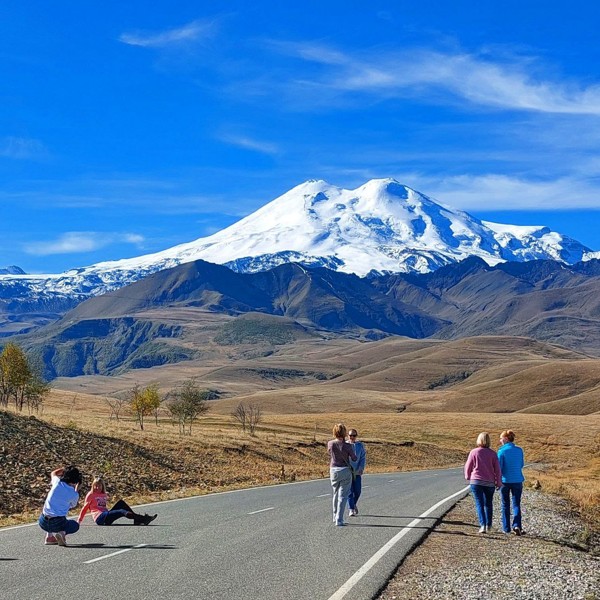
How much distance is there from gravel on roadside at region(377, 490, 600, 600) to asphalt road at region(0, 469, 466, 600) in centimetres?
47

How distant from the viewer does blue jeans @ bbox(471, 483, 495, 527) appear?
17.4 meters

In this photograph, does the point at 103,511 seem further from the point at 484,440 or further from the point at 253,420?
the point at 253,420

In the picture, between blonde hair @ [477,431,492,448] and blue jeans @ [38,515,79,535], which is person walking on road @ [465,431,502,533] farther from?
blue jeans @ [38,515,79,535]

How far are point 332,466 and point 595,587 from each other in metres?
7.12

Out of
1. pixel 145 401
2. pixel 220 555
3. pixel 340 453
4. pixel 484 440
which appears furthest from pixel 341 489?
pixel 145 401

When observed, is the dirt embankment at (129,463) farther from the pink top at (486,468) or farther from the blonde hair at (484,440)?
the blonde hair at (484,440)

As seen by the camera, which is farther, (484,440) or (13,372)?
(13,372)

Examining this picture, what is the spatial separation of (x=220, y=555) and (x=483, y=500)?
627 cm

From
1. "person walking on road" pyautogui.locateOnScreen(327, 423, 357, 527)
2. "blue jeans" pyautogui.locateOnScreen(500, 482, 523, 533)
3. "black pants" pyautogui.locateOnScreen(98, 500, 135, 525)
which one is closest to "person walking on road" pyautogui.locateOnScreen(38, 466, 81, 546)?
"black pants" pyautogui.locateOnScreen(98, 500, 135, 525)

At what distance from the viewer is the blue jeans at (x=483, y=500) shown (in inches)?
685

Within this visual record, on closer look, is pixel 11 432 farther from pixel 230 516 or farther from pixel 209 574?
pixel 209 574

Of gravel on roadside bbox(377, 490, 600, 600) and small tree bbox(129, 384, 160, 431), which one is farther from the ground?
small tree bbox(129, 384, 160, 431)

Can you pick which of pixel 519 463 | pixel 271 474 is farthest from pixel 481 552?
pixel 271 474

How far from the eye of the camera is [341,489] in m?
18.2
